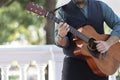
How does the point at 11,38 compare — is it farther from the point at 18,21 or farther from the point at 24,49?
the point at 24,49

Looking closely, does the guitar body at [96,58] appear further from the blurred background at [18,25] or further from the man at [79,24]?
the blurred background at [18,25]

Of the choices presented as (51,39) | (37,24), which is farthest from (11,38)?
(51,39)

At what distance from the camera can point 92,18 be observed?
3.32 m

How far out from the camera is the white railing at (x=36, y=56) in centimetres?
397

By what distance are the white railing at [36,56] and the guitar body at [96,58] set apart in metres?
0.64

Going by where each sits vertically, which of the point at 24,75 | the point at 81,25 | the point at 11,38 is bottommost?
the point at 24,75

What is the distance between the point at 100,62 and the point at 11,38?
9.96 metres

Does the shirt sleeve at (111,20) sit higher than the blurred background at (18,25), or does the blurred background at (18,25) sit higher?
the blurred background at (18,25)

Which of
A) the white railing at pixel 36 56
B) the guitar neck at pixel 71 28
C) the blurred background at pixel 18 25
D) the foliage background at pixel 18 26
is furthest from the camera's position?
the foliage background at pixel 18 26

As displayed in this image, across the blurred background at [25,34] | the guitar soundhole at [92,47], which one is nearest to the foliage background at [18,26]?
the blurred background at [25,34]

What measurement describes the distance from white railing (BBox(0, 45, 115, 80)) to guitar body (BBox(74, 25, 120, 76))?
0.64 m

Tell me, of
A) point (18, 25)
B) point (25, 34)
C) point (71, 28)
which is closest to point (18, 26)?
point (18, 25)

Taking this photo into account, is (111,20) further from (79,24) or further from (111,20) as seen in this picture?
(79,24)

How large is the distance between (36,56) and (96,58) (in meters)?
0.83
